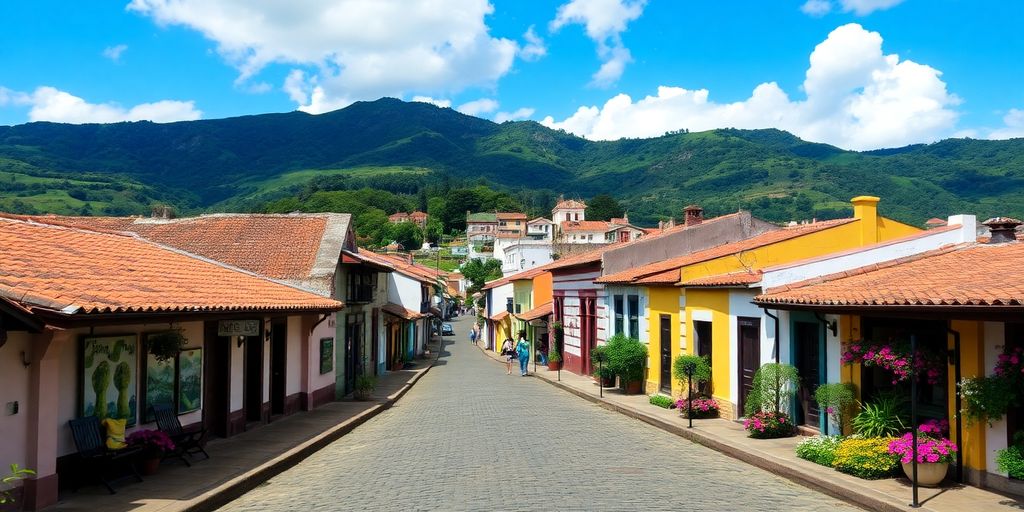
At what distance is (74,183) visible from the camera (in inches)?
5645

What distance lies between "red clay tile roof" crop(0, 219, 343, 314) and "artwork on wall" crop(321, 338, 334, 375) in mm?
4505

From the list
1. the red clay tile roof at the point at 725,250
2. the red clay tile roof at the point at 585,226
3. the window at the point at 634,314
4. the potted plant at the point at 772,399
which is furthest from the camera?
the red clay tile roof at the point at 585,226

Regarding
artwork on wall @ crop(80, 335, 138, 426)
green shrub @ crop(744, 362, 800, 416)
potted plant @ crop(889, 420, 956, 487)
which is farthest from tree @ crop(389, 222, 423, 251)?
potted plant @ crop(889, 420, 956, 487)

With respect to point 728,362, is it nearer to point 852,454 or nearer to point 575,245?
point 852,454

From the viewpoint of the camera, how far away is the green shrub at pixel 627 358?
21.6m

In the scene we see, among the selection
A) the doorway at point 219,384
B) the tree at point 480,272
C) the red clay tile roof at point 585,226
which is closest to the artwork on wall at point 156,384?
the doorway at point 219,384

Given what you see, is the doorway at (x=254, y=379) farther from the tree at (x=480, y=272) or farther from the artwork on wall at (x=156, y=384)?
the tree at (x=480, y=272)

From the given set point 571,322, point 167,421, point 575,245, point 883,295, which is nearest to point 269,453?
point 167,421

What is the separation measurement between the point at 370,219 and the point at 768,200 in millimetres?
74533

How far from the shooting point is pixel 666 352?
2036 centimetres

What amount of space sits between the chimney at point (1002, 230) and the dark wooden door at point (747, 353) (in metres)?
4.14

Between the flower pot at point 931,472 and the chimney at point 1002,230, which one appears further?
the chimney at point 1002,230

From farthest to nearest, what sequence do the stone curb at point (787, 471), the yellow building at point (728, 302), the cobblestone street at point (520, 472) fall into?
1. the yellow building at point (728, 302)
2. the cobblestone street at point (520, 472)
3. the stone curb at point (787, 471)

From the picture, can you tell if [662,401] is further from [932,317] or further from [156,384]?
[156,384]
